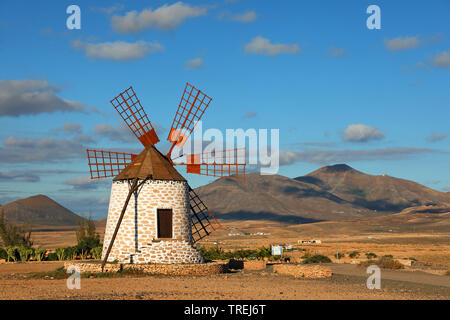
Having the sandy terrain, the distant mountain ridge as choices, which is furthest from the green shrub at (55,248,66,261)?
the distant mountain ridge

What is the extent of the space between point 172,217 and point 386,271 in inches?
390

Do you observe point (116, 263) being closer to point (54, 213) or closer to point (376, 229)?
point (376, 229)

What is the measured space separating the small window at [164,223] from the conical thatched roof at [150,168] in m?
1.41

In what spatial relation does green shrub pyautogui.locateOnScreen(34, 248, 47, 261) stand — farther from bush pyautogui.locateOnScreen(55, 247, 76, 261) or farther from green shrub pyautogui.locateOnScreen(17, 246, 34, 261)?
bush pyautogui.locateOnScreen(55, 247, 76, 261)

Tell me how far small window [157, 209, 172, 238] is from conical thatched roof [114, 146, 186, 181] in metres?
1.41

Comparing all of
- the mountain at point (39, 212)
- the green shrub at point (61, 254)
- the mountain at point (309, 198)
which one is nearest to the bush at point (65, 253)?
the green shrub at point (61, 254)

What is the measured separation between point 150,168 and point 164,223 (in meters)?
2.37

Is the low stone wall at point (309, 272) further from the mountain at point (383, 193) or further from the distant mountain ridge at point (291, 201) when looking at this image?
the mountain at point (383, 193)

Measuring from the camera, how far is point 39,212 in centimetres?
14062

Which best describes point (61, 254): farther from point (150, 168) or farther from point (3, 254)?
point (150, 168)

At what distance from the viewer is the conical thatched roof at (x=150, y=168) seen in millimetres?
23188

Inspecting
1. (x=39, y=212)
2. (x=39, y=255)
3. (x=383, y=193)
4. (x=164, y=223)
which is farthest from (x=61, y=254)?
(x=383, y=193)

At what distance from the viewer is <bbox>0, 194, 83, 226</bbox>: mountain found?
428ft
